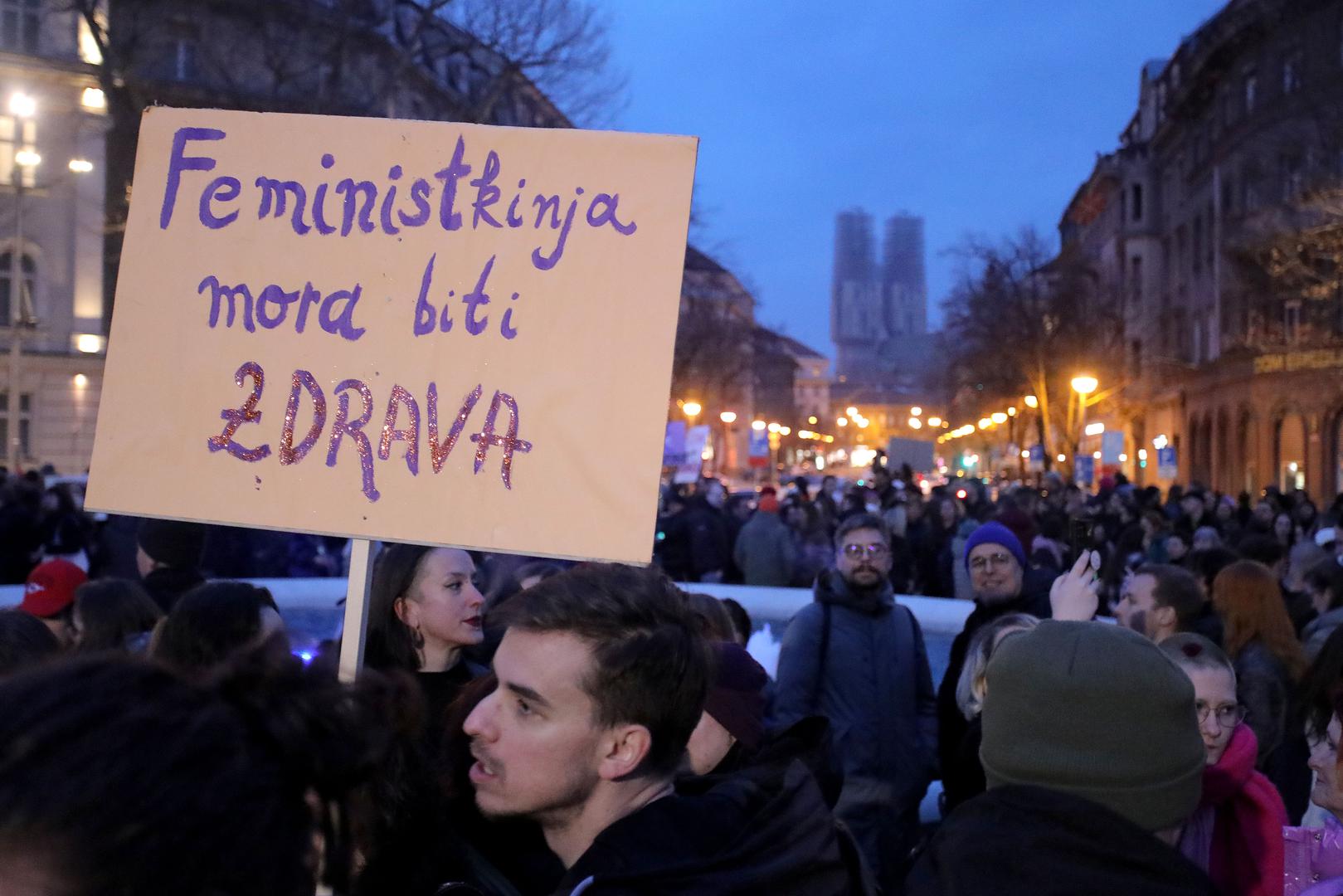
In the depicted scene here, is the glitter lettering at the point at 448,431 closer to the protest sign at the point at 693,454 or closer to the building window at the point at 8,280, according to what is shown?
the protest sign at the point at 693,454

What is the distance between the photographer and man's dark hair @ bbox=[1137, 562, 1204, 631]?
515 cm

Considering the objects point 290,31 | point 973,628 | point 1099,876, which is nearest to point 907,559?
point 973,628

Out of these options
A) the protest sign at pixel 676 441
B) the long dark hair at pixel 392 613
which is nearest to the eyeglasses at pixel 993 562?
the long dark hair at pixel 392 613

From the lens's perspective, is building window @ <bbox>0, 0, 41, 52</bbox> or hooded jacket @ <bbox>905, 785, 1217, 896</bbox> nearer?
hooded jacket @ <bbox>905, 785, 1217, 896</bbox>

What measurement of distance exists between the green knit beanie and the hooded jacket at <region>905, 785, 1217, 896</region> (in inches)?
2.6

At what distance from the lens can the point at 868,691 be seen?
528cm

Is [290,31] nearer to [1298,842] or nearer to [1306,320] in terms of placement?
[1306,320]

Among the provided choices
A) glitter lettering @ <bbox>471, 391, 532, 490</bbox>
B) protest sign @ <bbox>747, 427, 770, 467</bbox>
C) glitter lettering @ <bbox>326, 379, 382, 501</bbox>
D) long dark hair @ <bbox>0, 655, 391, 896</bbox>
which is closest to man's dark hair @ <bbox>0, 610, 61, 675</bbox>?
glitter lettering @ <bbox>326, 379, 382, 501</bbox>

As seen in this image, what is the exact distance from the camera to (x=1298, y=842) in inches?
118

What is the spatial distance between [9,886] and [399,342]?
1945mm

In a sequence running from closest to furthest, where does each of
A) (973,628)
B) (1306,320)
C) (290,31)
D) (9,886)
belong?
(9,886), (973,628), (290,31), (1306,320)

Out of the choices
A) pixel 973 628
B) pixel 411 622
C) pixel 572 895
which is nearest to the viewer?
pixel 572 895

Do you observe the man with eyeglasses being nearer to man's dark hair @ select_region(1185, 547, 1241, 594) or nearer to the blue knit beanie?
the blue knit beanie

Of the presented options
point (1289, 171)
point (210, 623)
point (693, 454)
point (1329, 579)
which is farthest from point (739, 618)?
point (1289, 171)
